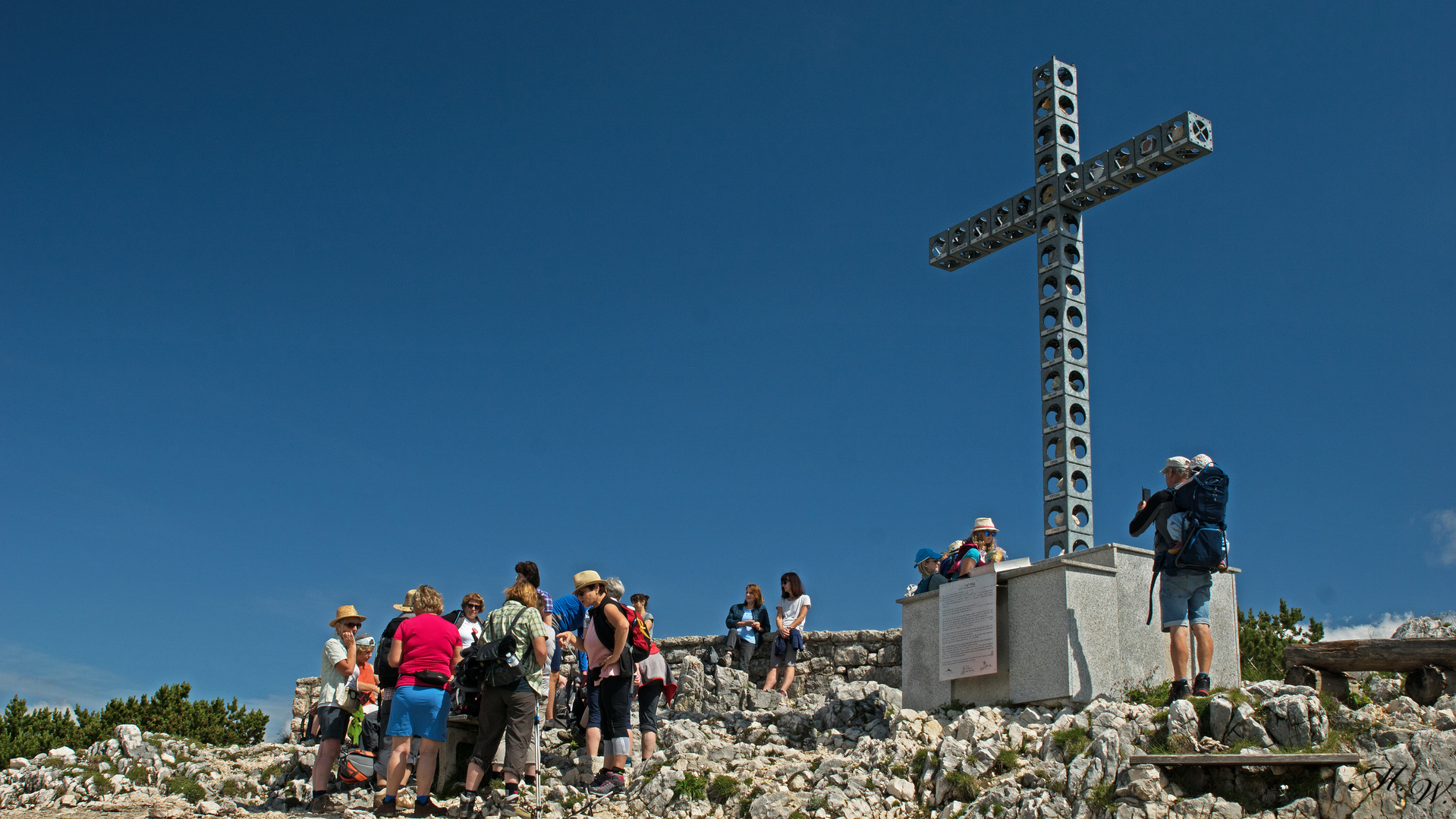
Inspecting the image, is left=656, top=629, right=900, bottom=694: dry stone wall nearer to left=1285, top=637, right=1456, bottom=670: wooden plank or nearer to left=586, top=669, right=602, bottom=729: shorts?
left=586, top=669, right=602, bottom=729: shorts

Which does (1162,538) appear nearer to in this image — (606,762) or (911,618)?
(911,618)

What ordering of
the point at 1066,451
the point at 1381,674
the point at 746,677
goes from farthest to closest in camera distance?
the point at 746,677
the point at 1066,451
the point at 1381,674

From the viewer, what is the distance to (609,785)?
9242 millimetres

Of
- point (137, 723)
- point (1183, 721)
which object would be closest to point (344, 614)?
point (1183, 721)

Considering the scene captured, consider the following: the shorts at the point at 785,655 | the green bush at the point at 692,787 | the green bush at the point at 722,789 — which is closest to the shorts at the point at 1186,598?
the green bush at the point at 722,789

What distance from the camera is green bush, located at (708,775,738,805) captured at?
920 cm

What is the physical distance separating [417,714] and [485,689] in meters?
0.51

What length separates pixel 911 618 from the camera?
11.7 m

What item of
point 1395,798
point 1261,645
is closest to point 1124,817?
point 1395,798

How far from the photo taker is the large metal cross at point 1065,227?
1263 cm

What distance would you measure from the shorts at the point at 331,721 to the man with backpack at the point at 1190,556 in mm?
6234

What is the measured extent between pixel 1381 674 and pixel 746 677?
617cm

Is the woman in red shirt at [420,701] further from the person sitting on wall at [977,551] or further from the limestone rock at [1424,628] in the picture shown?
the limestone rock at [1424,628]

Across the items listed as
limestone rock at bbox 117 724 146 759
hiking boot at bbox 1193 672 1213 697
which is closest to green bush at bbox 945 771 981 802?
hiking boot at bbox 1193 672 1213 697
